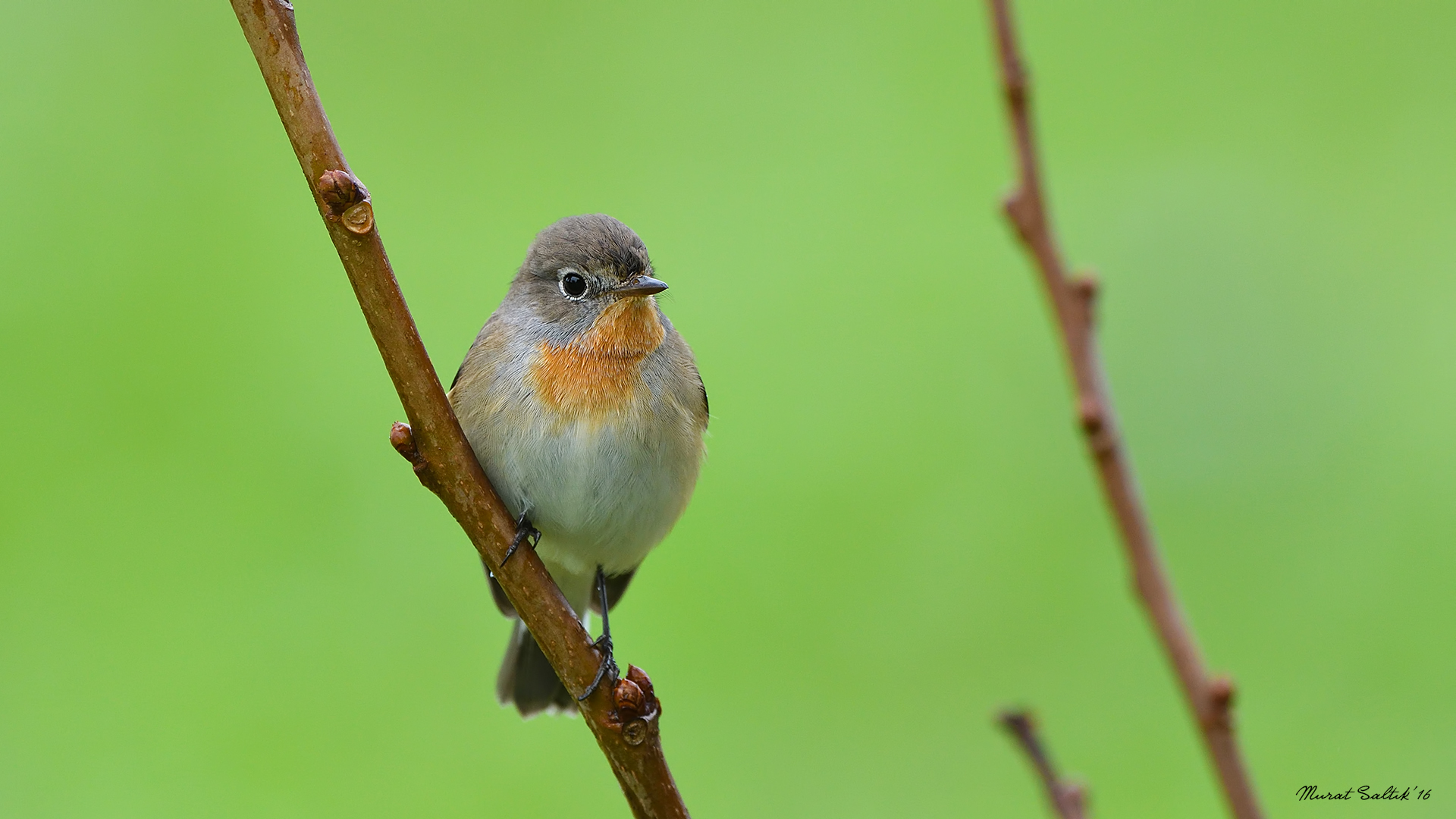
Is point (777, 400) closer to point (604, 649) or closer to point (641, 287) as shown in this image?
point (641, 287)

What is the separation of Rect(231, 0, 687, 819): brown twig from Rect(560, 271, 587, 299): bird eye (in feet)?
5.35

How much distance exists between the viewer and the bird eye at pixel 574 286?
445 cm

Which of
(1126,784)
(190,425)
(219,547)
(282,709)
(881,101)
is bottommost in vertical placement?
(1126,784)

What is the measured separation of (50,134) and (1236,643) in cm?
617

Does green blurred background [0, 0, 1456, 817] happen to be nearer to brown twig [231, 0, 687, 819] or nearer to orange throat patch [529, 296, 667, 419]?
orange throat patch [529, 296, 667, 419]

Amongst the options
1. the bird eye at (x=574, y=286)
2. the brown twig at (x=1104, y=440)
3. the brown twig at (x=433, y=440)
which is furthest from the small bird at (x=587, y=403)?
the brown twig at (x=1104, y=440)

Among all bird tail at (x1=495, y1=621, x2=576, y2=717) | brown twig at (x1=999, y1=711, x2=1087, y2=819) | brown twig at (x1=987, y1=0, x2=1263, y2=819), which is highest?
brown twig at (x1=987, y1=0, x2=1263, y2=819)

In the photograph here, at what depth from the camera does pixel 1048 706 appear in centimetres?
604

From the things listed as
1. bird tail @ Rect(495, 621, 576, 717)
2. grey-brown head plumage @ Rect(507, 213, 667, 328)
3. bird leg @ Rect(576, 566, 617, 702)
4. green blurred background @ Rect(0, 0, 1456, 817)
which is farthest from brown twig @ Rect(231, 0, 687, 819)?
green blurred background @ Rect(0, 0, 1456, 817)

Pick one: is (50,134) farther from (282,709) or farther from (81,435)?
(282,709)

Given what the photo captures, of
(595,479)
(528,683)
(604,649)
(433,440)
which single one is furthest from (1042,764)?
(528,683)

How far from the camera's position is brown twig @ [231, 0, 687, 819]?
7.95 ft

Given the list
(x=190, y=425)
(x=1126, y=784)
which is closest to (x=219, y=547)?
(x=190, y=425)

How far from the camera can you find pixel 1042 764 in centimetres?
194
